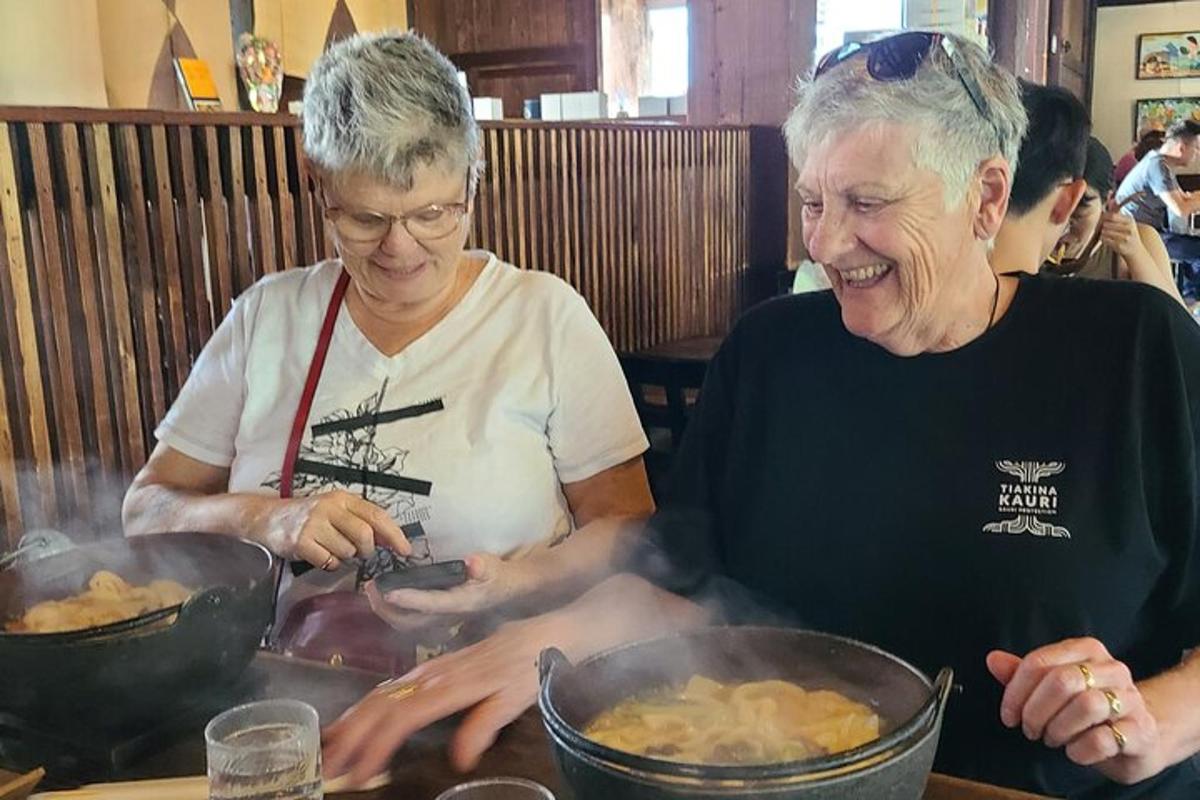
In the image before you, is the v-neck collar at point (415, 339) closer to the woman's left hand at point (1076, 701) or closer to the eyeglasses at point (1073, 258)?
the woman's left hand at point (1076, 701)

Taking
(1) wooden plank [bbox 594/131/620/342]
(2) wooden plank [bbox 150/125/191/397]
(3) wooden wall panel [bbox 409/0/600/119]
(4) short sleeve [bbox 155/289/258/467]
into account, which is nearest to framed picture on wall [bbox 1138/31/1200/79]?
(3) wooden wall panel [bbox 409/0/600/119]

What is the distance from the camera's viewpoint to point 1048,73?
289 inches

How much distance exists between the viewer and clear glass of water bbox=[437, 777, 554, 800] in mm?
927

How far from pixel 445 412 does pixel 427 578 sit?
0.44 meters

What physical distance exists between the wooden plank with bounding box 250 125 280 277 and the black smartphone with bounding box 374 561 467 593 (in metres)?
1.53

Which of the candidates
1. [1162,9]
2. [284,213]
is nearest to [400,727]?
[284,213]

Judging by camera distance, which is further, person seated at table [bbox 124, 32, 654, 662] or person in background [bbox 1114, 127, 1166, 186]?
person in background [bbox 1114, 127, 1166, 186]

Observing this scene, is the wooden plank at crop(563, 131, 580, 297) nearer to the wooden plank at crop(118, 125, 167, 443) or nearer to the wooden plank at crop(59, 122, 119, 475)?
the wooden plank at crop(118, 125, 167, 443)

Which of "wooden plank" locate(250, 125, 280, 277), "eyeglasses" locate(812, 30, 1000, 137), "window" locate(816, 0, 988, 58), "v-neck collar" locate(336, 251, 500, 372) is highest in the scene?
"window" locate(816, 0, 988, 58)

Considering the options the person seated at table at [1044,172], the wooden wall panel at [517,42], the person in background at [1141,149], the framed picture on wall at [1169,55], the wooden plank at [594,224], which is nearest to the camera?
the person seated at table at [1044,172]

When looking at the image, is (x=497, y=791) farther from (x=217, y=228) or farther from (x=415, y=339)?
(x=217, y=228)

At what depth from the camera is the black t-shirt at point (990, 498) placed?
1.31m

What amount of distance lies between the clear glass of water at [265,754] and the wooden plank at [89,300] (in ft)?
5.06

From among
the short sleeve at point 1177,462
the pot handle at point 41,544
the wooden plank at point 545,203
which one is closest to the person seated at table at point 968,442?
A: the short sleeve at point 1177,462
